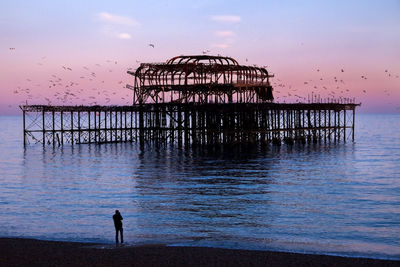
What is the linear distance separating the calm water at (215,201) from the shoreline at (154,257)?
5.27ft

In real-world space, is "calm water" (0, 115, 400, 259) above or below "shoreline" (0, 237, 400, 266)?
below

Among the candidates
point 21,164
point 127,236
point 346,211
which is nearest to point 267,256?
point 127,236

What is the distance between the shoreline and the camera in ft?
53.8

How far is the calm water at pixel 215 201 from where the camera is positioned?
2130cm

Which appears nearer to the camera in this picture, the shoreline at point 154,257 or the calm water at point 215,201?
the shoreline at point 154,257

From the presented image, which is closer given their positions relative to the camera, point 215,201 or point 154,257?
point 154,257

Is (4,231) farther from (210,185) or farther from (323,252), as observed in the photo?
(210,185)

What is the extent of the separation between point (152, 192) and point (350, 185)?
41.5ft

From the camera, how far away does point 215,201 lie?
29.1 m

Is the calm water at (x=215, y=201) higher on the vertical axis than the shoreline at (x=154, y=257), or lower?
lower

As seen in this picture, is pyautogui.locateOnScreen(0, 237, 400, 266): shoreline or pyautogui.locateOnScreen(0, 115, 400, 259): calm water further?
pyautogui.locateOnScreen(0, 115, 400, 259): calm water

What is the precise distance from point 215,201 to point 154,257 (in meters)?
12.2

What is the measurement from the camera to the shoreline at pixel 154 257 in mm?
16391

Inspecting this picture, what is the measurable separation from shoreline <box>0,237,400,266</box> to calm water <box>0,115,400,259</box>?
5.27 ft
